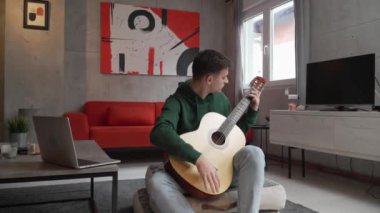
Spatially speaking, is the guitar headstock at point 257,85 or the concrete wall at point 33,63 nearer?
the guitar headstock at point 257,85

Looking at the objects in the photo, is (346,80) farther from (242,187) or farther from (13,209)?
(13,209)

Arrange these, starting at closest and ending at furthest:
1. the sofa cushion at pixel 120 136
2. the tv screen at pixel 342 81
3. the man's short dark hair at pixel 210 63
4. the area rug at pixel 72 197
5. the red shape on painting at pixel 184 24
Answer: the man's short dark hair at pixel 210 63 < the area rug at pixel 72 197 < the tv screen at pixel 342 81 < the sofa cushion at pixel 120 136 < the red shape on painting at pixel 184 24

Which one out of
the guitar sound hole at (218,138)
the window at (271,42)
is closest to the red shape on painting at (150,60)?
the window at (271,42)

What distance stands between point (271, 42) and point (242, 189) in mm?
3448

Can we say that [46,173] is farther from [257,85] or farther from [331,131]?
[331,131]

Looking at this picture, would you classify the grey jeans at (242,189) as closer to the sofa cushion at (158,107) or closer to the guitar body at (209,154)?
the guitar body at (209,154)

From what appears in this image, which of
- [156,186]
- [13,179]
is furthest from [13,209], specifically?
[156,186]

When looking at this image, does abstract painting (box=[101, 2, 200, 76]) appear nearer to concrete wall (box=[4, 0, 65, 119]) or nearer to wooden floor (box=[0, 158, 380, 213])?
concrete wall (box=[4, 0, 65, 119])

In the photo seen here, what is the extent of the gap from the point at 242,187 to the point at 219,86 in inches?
18.7

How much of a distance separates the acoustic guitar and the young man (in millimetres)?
41

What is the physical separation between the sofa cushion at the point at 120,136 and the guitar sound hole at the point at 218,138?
243cm

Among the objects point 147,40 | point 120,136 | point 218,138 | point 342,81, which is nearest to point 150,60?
point 147,40

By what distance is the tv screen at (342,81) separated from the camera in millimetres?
2631

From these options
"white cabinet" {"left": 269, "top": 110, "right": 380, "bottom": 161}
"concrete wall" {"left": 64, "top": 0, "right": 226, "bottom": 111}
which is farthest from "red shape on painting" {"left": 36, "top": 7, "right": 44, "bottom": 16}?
"white cabinet" {"left": 269, "top": 110, "right": 380, "bottom": 161}
